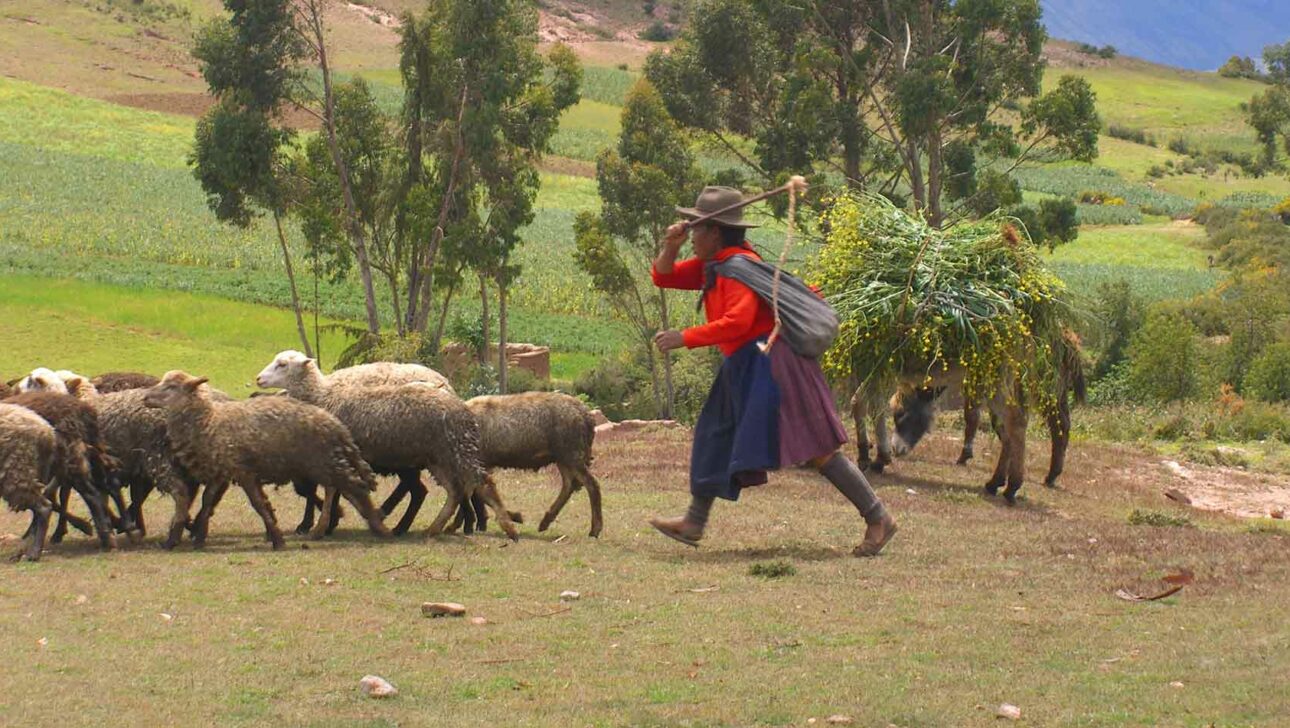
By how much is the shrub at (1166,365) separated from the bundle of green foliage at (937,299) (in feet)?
65.2

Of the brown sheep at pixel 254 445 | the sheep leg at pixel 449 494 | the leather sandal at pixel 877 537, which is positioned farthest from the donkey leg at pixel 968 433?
the brown sheep at pixel 254 445

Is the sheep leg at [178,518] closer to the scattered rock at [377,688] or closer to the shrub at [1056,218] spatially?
the scattered rock at [377,688]

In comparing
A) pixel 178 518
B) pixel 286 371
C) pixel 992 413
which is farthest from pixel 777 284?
pixel 992 413

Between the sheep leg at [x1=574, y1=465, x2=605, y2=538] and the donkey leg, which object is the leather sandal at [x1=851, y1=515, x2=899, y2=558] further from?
the donkey leg

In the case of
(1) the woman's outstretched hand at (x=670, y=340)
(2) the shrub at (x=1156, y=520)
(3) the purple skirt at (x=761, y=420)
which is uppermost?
(1) the woman's outstretched hand at (x=670, y=340)

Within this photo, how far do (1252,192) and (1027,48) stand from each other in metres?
66.6

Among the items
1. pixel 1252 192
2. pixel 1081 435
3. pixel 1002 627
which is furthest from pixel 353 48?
A: pixel 1002 627

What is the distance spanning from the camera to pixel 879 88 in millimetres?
37906

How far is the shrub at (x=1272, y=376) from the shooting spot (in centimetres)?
3541

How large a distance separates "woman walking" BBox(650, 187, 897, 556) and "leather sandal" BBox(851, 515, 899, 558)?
39 centimetres

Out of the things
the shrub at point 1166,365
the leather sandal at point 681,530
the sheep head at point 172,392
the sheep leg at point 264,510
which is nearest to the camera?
the leather sandal at point 681,530

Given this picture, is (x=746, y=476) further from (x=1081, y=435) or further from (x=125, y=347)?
(x=125, y=347)

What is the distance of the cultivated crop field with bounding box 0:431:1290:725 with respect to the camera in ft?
27.1

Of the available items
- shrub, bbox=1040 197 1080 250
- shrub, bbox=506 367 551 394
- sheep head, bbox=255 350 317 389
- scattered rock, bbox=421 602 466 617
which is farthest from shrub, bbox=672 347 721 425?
scattered rock, bbox=421 602 466 617
